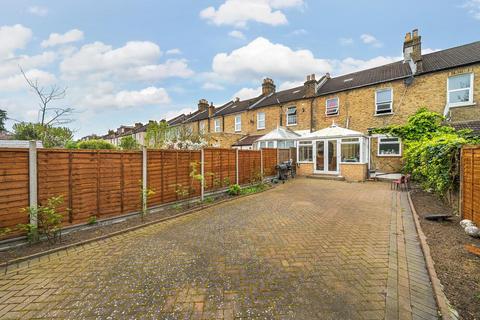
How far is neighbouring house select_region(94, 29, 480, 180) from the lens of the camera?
12.3 m

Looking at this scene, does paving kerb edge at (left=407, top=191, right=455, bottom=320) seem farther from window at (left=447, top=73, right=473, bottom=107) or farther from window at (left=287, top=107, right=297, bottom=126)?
window at (left=287, top=107, right=297, bottom=126)

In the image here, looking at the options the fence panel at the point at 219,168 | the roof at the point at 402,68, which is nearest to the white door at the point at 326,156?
the roof at the point at 402,68

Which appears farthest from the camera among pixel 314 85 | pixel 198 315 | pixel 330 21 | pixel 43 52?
pixel 314 85

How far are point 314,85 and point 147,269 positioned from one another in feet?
61.4

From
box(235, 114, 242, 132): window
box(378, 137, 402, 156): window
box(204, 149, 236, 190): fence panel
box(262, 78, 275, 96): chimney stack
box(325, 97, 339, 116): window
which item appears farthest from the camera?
box(262, 78, 275, 96): chimney stack

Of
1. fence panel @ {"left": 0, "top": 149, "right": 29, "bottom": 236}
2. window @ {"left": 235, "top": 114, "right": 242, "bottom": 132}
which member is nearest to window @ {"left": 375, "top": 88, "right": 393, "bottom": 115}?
window @ {"left": 235, "top": 114, "right": 242, "bottom": 132}

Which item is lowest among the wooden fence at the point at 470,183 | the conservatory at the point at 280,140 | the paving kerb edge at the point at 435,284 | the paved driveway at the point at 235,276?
the paved driveway at the point at 235,276

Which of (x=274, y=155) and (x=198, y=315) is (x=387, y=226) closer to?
(x=198, y=315)

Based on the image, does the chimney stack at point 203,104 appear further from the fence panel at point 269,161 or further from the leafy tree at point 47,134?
the fence panel at point 269,161

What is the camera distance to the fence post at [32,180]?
4250mm

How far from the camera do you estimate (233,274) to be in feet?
10.6

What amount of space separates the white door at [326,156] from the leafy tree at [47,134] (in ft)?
50.0

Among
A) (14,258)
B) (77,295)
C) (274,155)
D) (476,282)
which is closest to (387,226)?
(476,282)

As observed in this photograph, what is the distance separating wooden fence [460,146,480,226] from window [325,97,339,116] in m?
12.2
